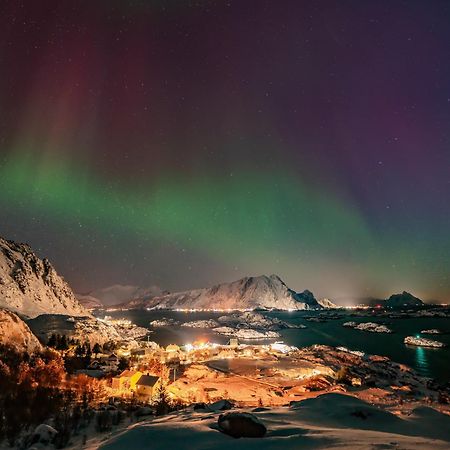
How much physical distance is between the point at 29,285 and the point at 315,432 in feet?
283

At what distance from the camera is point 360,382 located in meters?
43.2

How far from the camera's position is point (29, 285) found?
263 feet

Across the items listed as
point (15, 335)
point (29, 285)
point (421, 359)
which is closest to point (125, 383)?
point (15, 335)

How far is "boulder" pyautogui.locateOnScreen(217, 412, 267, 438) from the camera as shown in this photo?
899 centimetres

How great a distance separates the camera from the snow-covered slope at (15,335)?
3853 centimetres

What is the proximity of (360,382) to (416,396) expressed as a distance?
21.1ft

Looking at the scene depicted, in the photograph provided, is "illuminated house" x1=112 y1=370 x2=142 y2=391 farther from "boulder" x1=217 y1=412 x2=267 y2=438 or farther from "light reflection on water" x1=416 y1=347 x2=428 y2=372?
"light reflection on water" x1=416 y1=347 x2=428 y2=372

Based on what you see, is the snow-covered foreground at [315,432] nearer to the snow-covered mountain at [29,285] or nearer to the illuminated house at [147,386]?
the illuminated house at [147,386]

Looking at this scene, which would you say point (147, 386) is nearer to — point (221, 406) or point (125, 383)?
point (125, 383)

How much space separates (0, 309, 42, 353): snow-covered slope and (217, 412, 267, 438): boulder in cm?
3776

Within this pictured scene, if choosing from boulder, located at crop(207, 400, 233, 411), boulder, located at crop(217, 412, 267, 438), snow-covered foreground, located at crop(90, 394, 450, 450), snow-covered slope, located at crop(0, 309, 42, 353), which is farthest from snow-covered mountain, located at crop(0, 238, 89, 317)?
boulder, located at crop(217, 412, 267, 438)

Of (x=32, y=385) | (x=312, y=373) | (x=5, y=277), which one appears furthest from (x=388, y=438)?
(x=5, y=277)

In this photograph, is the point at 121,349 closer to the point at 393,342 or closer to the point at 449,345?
the point at 393,342

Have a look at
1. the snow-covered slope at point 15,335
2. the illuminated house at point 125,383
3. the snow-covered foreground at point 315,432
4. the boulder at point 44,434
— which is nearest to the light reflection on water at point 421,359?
the illuminated house at point 125,383
